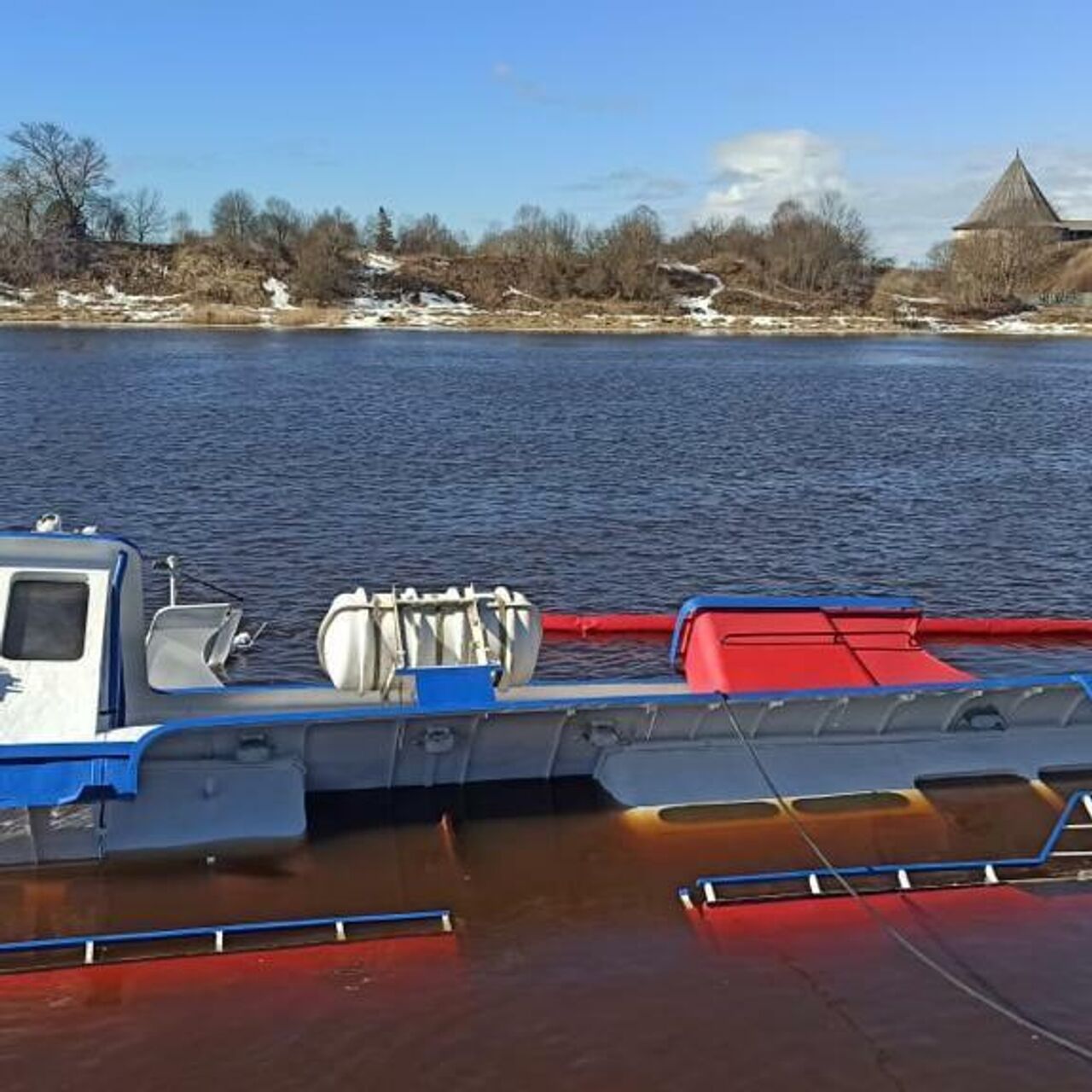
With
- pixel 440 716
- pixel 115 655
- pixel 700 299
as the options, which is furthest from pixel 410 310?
pixel 115 655

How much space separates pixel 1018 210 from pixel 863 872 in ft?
532

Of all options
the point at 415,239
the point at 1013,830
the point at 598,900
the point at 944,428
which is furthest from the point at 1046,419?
the point at 415,239

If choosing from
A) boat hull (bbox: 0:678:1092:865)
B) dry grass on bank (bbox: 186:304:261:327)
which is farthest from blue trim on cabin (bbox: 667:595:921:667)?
dry grass on bank (bbox: 186:304:261:327)

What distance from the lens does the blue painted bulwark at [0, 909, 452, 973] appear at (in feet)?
35.0

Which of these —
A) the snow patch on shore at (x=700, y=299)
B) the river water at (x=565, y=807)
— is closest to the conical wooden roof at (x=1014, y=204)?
the snow patch on shore at (x=700, y=299)

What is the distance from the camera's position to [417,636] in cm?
1340

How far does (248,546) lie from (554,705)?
14774 mm

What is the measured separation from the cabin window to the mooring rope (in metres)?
6.72

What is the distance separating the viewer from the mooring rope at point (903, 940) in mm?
9953

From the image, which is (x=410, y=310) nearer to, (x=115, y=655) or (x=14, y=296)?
(x=14, y=296)

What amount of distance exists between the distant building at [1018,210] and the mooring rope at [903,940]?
152 metres

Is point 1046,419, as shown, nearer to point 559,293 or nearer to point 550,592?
point 550,592

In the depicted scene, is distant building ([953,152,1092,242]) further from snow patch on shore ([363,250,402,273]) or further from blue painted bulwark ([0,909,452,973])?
blue painted bulwark ([0,909,452,973])

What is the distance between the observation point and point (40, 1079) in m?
9.17
